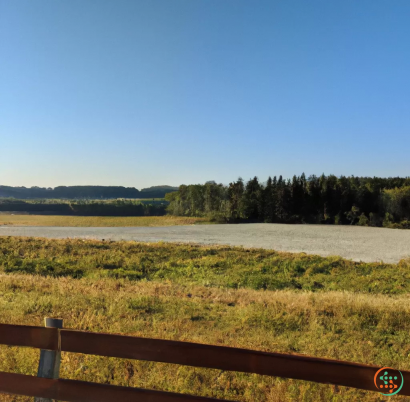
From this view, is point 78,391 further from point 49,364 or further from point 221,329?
point 221,329

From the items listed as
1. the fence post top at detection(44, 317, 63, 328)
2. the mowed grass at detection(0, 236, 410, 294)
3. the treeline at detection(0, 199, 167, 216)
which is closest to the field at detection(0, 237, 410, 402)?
the mowed grass at detection(0, 236, 410, 294)

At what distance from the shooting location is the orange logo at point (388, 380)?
2.59m

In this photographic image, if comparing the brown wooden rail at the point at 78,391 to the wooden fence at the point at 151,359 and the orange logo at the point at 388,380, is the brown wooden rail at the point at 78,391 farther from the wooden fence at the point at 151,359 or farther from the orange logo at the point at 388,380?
the orange logo at the point at 388,380

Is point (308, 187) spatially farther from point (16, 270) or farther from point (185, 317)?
point (185, 317)

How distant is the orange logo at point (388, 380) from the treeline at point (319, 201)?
54332 millimetres

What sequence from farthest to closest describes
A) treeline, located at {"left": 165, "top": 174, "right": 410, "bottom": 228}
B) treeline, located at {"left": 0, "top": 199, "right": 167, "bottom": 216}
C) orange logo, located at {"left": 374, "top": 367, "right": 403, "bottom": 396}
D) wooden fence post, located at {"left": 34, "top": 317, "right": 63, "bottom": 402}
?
treeline, located at {"left": 0, "top": 199, "right": 167, "bottom": 216} < treeline, located at {"left": 165, "top": 174, "right": 410, "bottom": 228} < wooden fence post, located at {"left": 34, "top": 317, "right": 63, "bottom": 402} < orange logo, located at {"left": 374, "top": 367, "right": 403, "bottom": 396}

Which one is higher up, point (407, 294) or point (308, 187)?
point (308, 187)

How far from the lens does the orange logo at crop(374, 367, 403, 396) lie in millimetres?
2590

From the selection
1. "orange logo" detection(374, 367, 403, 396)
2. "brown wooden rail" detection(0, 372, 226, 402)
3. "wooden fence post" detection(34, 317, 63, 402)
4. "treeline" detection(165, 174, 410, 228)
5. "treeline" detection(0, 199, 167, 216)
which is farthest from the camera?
"treeline" detection(0, 199, 167, 216)

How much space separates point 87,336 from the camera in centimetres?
307

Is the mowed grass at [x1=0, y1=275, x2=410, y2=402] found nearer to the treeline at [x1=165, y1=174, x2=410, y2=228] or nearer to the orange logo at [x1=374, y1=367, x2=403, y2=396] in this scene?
the orange logo at [x1=374, y1=367, x2=403, y2=396]

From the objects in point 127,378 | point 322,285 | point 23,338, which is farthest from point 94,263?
point 23,338

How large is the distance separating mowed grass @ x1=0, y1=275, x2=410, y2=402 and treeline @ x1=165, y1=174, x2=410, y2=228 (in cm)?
4872

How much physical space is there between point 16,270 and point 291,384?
52.6 ft
